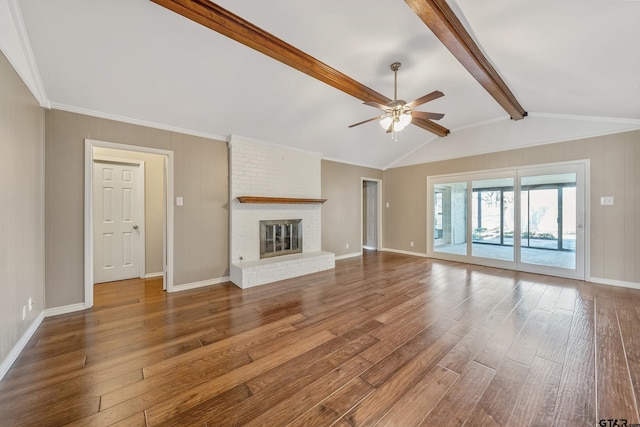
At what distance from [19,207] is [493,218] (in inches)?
287

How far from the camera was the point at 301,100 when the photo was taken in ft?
12.3

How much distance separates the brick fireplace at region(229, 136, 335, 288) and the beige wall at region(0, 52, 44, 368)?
7.32 feet

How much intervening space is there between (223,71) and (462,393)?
155 inches

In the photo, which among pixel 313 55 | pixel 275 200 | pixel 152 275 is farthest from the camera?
pixel 152 275

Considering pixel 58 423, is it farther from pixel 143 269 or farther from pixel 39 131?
pixel 143 269

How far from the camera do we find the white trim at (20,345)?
1.85 m

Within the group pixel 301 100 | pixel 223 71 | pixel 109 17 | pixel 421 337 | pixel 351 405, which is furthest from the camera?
pixel 301 100

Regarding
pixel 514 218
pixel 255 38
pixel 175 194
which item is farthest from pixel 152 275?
pixel 514 218

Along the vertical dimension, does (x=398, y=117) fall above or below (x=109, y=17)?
below

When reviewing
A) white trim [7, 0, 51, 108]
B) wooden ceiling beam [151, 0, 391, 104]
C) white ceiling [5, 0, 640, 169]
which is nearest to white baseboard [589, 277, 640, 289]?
white ceiling [5, 0, 640, 169]

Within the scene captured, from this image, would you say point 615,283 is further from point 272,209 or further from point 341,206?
point 272,209

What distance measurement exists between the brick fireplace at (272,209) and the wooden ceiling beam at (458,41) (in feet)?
10.5

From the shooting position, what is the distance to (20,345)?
215 centimetres

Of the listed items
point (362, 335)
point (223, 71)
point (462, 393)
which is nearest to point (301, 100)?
point (223, 71)
